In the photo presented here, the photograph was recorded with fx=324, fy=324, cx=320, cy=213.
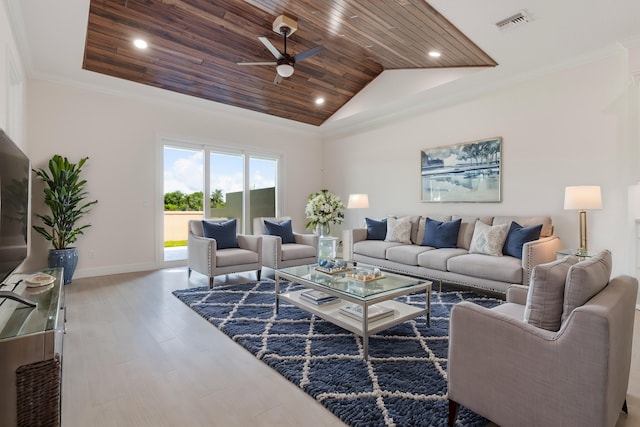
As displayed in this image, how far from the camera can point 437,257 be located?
3953 millimetres

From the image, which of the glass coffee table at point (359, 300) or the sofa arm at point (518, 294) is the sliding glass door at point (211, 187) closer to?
the glass coffee table at point (359, 300)

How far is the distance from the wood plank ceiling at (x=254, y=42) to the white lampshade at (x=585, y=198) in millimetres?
1862

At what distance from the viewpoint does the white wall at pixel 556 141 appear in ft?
11.5

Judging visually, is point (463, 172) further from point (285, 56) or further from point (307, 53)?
point (285, 56)

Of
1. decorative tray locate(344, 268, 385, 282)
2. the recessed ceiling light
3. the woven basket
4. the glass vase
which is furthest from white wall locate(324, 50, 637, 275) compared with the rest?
the woven basket

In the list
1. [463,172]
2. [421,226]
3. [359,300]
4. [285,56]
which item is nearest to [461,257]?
[421,226]

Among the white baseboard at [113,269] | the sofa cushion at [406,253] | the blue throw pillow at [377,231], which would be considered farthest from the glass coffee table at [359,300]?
the white baseboard at [113,269]

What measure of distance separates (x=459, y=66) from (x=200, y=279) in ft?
15.0

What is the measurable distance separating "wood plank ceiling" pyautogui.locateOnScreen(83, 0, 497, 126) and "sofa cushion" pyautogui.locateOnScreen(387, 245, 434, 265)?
2492 millimetres

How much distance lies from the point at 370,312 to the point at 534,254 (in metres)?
1.97

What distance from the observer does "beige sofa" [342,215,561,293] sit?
3.35m

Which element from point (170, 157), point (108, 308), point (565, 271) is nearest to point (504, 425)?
point (565, 271)

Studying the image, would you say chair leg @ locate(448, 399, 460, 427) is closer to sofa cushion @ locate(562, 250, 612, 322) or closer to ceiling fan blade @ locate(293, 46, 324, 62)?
sofa cushion @ locate(562, 250, 612, 322)

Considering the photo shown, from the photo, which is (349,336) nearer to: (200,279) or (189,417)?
(189,417)
